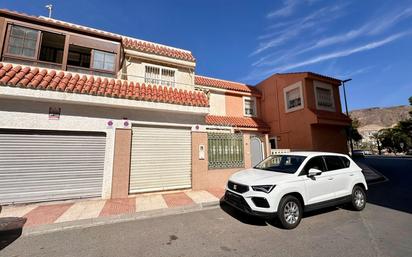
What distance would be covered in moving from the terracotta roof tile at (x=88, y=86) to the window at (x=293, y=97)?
862 cm

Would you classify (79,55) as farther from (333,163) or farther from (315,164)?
(333,163)

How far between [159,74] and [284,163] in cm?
851

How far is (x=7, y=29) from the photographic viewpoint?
6.93 meters

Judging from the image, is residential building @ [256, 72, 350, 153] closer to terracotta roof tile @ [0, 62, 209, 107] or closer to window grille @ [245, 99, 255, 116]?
window grille @ [245, 99, 255, 116]

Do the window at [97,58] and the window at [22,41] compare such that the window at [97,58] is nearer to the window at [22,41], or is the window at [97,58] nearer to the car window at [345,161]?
the window at [22,41]

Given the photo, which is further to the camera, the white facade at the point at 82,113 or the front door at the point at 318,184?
the white facade at the point at 82,113

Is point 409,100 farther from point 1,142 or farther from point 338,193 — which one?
point 1,142

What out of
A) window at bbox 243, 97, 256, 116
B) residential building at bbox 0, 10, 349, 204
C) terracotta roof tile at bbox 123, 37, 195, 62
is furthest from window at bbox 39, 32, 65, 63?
window at bbox 243, 97, 256, 116

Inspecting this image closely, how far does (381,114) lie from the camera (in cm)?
12900

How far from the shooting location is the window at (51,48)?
8008mm

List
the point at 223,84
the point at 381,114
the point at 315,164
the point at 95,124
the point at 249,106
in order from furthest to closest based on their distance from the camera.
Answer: the point at 381,114 → the point at 249,106 → the point at 223,84 → the point at 95,124 → the point at 315,164

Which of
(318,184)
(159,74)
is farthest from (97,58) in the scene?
(318,184)

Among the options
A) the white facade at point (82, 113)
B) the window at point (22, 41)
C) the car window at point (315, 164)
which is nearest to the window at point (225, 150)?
the white facade at point (82, 113)

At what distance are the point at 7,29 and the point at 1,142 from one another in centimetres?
445
